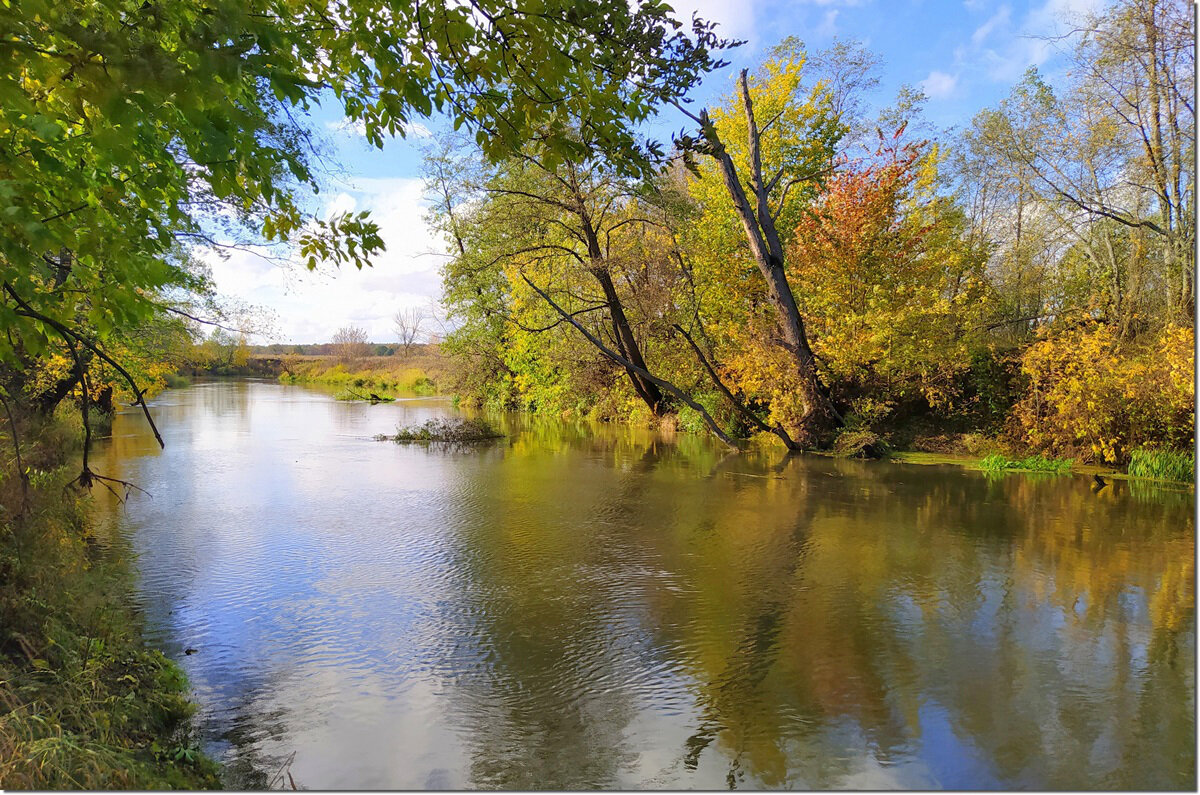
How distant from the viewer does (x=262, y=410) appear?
24547 millimetres

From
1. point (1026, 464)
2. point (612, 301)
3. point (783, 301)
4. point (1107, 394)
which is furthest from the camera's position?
point (612, 301)

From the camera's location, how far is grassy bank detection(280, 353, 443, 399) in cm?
3619

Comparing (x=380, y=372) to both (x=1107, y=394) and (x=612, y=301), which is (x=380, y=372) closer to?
(x=612, y=301)

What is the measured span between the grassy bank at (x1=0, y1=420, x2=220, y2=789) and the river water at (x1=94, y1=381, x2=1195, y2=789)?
26cm

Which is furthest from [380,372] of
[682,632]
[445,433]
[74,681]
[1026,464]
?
[74,681]

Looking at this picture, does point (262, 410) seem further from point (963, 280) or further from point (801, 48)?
point (963, 280)

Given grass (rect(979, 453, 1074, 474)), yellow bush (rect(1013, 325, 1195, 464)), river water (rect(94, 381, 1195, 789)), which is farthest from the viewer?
grass (rect(979, 453, 1074, 474))

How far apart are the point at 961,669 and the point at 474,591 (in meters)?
3.69

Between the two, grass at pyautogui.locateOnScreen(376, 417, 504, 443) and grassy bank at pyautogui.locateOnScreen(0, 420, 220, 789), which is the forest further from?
grassy bank at pyautogui.locateOnScreen(0, 420, 220, 789)

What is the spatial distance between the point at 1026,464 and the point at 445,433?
12.1m

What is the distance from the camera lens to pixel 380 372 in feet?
127

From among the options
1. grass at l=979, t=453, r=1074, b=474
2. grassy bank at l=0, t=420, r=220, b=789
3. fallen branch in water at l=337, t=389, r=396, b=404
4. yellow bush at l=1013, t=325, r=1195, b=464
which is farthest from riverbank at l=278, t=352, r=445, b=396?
grassy bank at l=0, t=420, r=220, b=789

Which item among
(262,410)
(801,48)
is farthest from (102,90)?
(262,410)

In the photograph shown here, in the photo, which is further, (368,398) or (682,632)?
(368,398)
